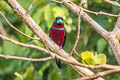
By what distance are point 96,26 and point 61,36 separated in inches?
73.9

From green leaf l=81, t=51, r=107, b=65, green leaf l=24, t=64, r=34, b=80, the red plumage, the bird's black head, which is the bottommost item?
green leaf l=24, t=64, r=34, b=80

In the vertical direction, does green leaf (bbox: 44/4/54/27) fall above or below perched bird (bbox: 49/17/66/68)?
above

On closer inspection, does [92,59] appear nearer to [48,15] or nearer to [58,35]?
[48,15]

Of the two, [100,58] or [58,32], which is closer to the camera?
[100,58]

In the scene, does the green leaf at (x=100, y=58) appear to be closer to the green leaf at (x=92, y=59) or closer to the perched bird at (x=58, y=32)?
the green leaf at (x=92, y=59)

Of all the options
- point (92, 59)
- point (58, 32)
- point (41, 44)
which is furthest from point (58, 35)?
point (92, 59)

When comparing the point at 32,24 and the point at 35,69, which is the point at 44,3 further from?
the point at 32,24

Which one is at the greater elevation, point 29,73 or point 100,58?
point 100,58

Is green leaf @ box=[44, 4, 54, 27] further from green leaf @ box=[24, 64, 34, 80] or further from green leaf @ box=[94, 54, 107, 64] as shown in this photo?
green leaf @ box=[94, 54, 107, 64]

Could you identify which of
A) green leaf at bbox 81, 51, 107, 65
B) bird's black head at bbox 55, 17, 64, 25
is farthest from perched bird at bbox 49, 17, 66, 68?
green leaf at bbox 81, 51, 107, 65

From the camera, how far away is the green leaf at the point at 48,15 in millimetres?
4213

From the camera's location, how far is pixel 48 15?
168 inches

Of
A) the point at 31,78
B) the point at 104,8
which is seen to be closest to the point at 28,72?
the point at 31,78

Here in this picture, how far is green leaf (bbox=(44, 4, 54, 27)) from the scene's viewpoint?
13.8 ft
